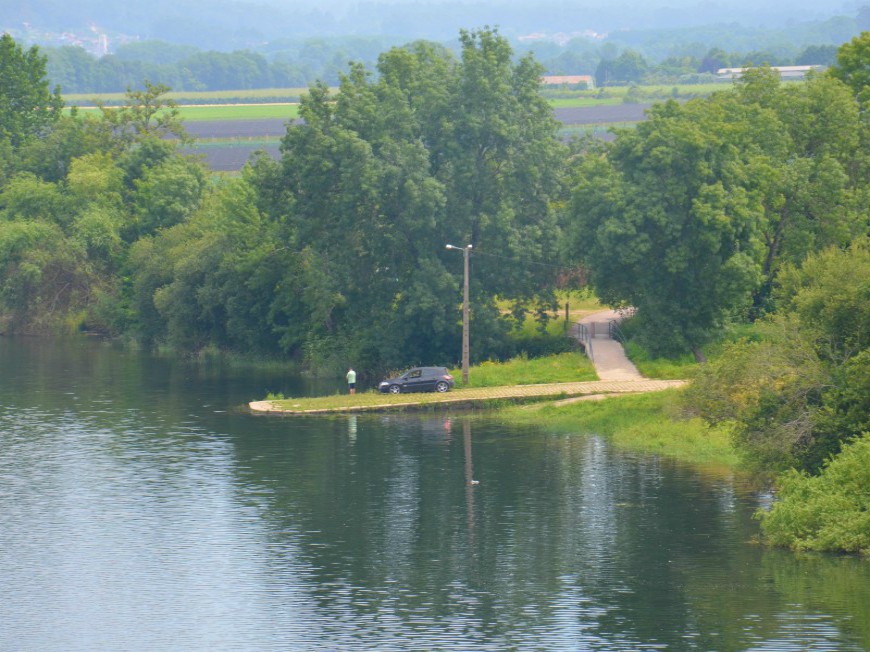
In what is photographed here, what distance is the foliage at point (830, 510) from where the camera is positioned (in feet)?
145

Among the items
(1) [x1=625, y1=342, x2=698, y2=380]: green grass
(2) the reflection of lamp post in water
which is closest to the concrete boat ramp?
(1) [x1=625, y1=342, x2=698, y2=380]: green grass

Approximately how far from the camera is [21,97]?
140 m

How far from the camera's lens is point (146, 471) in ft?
193

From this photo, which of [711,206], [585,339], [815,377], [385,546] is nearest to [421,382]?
[585,339]

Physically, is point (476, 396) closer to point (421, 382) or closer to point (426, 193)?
point (421, 382)

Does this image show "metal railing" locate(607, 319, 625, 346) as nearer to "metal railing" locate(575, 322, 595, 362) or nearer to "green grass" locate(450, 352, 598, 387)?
"metal railing" locate(575, 322, 595, 362)

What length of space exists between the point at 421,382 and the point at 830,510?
1327 inches

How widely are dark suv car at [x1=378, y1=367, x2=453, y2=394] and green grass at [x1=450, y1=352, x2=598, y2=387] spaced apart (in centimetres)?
137

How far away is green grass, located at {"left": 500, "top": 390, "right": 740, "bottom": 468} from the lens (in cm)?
6125

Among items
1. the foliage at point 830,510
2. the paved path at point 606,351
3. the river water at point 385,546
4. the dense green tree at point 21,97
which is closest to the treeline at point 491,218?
the paved path at point 606,351

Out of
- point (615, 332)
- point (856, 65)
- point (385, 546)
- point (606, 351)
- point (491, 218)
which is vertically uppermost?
point (856, 65)

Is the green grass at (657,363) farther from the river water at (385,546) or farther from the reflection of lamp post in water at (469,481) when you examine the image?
the reflection of lamp post in water at (469,481)

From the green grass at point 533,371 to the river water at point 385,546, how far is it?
7330 millimetres

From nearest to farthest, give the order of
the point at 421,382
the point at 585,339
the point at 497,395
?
the point at 497,395 → the point at 421,382 → the point at 585,339
